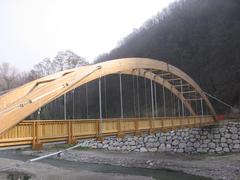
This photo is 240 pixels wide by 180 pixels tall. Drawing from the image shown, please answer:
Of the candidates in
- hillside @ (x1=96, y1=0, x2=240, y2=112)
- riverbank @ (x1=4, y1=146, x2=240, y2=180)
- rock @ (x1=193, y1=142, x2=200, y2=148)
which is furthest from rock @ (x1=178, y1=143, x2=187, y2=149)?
hillside @ (x1=96, y1=0, x2=240, y2=112)

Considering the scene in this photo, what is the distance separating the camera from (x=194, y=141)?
4022cm

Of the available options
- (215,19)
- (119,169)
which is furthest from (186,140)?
(215,19)

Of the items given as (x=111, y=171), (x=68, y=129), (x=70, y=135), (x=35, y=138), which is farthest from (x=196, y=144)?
(x=35, y=138)

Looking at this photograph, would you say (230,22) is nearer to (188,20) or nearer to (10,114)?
(188,20)

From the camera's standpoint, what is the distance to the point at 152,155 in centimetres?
3934

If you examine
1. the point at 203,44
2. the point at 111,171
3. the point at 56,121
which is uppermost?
the point at 203,44

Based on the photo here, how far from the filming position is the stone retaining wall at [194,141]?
38.2 m

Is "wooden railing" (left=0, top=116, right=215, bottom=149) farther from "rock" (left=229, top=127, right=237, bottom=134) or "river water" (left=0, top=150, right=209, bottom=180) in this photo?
"rock" (left=229, top=127, right=237, bottom=134)

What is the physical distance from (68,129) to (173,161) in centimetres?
1786

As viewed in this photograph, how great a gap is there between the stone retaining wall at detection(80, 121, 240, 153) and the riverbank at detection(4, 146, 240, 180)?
1.22m

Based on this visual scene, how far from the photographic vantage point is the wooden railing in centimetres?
1658

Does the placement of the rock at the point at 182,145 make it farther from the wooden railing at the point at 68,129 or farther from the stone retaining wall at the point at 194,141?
the wooden railing at the point at 68,129

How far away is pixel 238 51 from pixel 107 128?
116 ft

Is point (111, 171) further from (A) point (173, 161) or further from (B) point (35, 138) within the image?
(B) point (35, 138)
